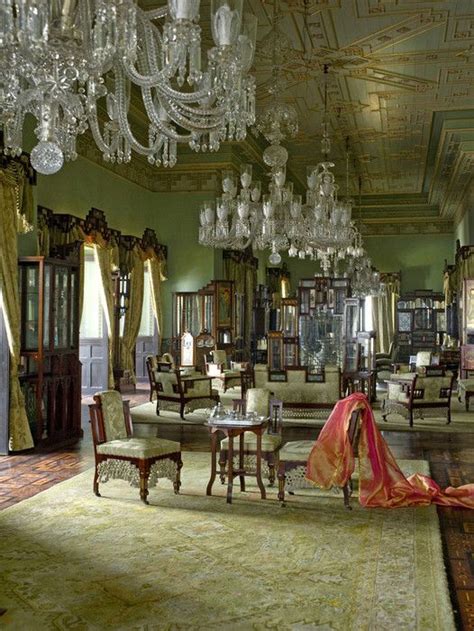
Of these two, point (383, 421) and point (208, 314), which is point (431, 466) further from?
point (208, 314)

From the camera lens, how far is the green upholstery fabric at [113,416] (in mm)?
6652

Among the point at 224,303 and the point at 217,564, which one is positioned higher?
the point at 224,303

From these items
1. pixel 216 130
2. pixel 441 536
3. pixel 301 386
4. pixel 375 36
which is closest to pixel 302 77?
pixel 375 36

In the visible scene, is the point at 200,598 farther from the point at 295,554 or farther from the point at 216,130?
the point at 216,130

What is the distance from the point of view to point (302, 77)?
1157 cm

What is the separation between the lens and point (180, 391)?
11.6 meters

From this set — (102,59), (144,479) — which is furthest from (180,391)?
(102,59)

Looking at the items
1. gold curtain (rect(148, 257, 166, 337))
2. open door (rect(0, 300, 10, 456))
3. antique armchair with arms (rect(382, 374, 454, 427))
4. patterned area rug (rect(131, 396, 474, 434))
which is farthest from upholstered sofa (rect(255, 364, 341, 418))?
gold curtain (rect(148, 257, 166, 337))

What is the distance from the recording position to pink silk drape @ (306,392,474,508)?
6.14 metres

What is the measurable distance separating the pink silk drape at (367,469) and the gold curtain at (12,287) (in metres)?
3.76

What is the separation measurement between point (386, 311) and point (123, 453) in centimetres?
1854

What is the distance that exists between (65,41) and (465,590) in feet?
12.3

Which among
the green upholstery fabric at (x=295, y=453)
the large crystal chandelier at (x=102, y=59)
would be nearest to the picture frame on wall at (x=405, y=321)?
the green upholstery fabric at (x=295, y=453)

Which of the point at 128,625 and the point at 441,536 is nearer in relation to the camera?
the point at 128,625
